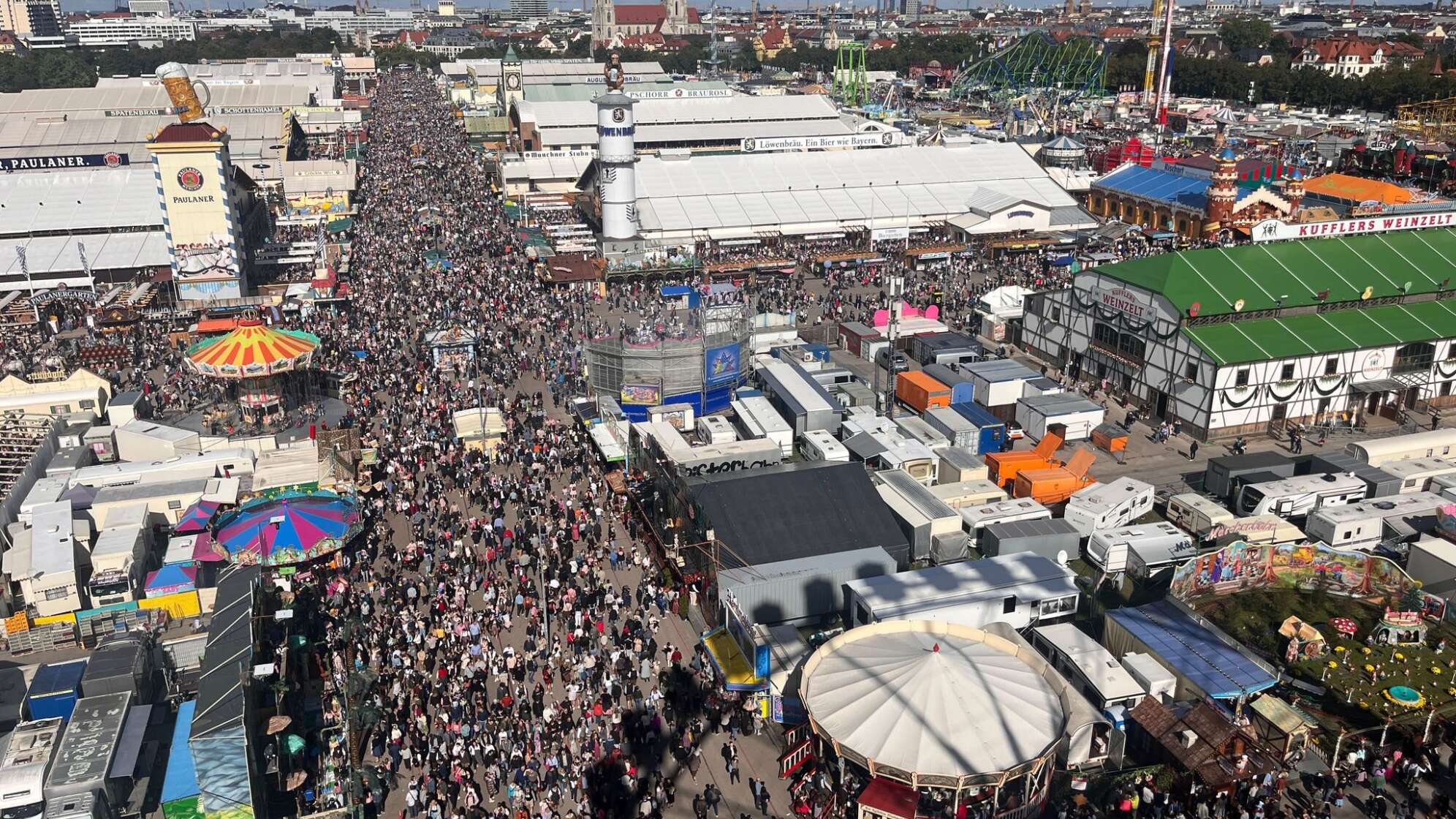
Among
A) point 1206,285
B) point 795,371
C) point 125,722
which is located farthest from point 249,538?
point 1206,285

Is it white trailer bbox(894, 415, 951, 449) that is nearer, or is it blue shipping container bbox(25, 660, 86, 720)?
blue shipping container bbox(25, 660, 86, 720)

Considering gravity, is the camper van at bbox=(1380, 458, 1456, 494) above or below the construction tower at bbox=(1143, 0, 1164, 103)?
below

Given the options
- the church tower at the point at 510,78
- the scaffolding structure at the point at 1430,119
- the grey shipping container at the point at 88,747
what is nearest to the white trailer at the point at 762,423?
the grey shipping container at the point at 88,747

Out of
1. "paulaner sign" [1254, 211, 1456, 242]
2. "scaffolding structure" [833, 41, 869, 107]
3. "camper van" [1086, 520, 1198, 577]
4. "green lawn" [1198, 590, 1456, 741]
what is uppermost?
"scaffolding structure" [833, 41, 869, 107]

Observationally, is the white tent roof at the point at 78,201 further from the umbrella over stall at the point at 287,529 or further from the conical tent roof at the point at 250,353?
the umbrella over stall at the point at 287,529

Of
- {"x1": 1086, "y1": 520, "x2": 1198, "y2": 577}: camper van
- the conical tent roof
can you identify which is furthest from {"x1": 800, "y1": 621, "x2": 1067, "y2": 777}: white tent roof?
the conical tent roof

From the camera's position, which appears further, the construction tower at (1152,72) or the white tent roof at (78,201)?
the construction tower at (1152,72)

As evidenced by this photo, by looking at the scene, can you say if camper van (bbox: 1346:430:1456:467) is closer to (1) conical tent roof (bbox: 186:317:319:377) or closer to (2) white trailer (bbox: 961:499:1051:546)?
(2) white trailer (bbox: 961:499:1051:546)

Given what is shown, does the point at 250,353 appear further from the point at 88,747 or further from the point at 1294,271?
the point at 1294,271
